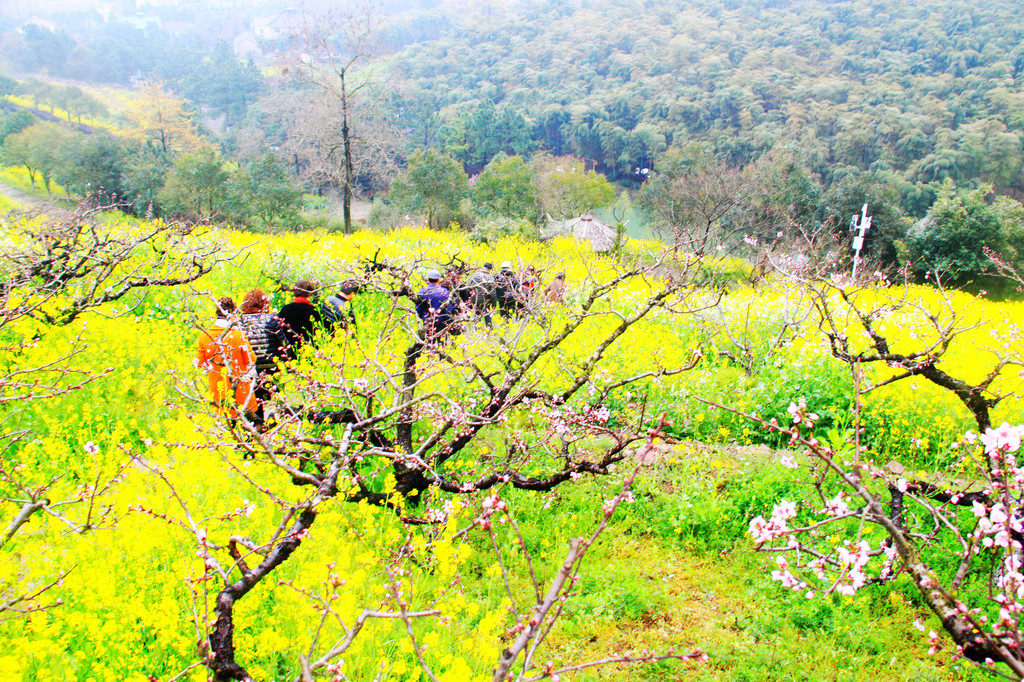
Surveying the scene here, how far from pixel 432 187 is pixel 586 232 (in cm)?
819

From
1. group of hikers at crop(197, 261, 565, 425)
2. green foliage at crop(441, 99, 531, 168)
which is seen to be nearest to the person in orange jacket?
group of hikers at crop(197, 261, 565, 425)

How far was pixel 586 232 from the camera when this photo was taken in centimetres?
2269

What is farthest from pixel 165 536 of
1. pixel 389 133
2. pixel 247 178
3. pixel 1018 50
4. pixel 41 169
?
pixel 1018 50

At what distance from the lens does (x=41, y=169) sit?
3192 centimetres

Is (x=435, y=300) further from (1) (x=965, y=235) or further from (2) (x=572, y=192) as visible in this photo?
(1) (x=965, y=235)

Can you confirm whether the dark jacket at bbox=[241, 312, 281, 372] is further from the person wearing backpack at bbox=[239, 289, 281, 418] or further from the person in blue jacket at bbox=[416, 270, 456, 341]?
the person in blue jacket at bbox=[416, 270, 456, 341]

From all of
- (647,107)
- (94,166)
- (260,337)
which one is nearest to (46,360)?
(260,337)

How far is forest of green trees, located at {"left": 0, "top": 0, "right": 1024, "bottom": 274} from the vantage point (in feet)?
84.4

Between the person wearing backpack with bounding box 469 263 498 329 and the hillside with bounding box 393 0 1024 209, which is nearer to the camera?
the person wearing backpack with bounding box 469 263 498 329

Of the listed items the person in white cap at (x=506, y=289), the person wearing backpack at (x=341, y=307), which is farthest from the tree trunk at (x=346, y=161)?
the person wearing backpack at (x=341, y=307)

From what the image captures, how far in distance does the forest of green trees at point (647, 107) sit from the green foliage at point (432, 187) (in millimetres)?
136

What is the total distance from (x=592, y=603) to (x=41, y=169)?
4159 centimetres

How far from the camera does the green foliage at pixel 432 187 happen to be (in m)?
25.8

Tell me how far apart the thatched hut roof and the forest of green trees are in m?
2.14
